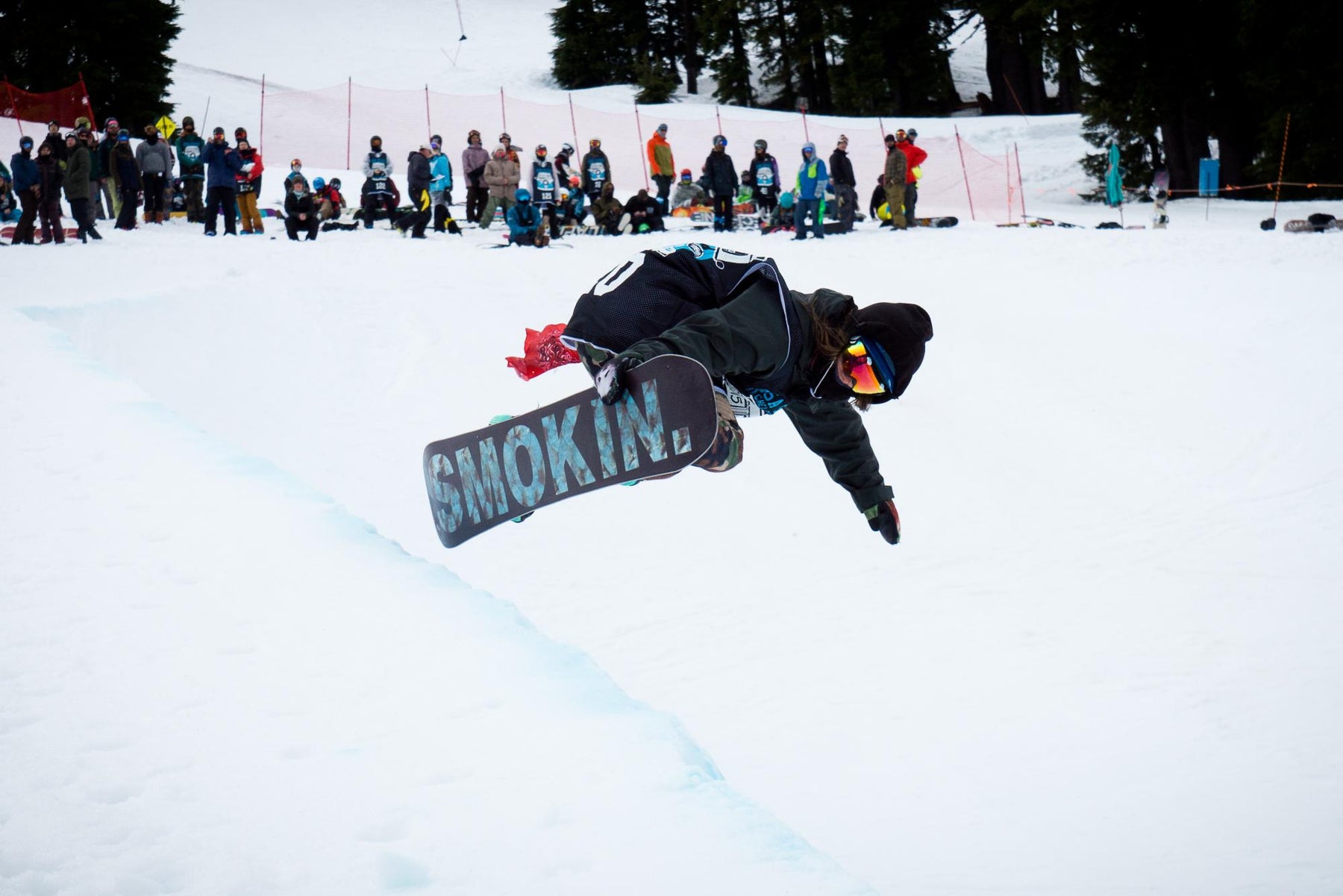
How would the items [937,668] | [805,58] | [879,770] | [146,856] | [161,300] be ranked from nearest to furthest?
1. [146,856]
2. [879,770]
3. [937,668]
4. [161,300]
5. [805,58]

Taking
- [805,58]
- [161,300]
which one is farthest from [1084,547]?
[805,58]

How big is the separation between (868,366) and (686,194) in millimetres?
13792

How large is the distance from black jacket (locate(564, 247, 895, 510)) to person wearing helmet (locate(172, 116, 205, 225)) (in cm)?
1230

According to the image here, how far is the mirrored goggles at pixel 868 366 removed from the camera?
3656 millimetres

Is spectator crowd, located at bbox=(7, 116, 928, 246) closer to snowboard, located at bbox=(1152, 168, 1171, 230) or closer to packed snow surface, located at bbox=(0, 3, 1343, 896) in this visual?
packed snow surface, located at bbox=(0, 3, 1343, 896)

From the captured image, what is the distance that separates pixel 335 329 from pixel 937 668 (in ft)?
22.7

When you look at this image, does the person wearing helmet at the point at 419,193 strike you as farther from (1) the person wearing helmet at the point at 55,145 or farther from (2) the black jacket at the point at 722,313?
(2) the black jacket at the point at 722,313

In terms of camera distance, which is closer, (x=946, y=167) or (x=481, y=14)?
(x=946, y=167)

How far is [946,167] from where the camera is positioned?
64.1 ft

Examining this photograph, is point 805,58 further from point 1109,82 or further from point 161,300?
point 161,300

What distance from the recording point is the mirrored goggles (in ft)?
12.0

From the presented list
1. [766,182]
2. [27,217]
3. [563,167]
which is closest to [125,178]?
[27,217]

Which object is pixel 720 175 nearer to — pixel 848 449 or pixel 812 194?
pixel 812 194

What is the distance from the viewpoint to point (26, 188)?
1224 centimetres
